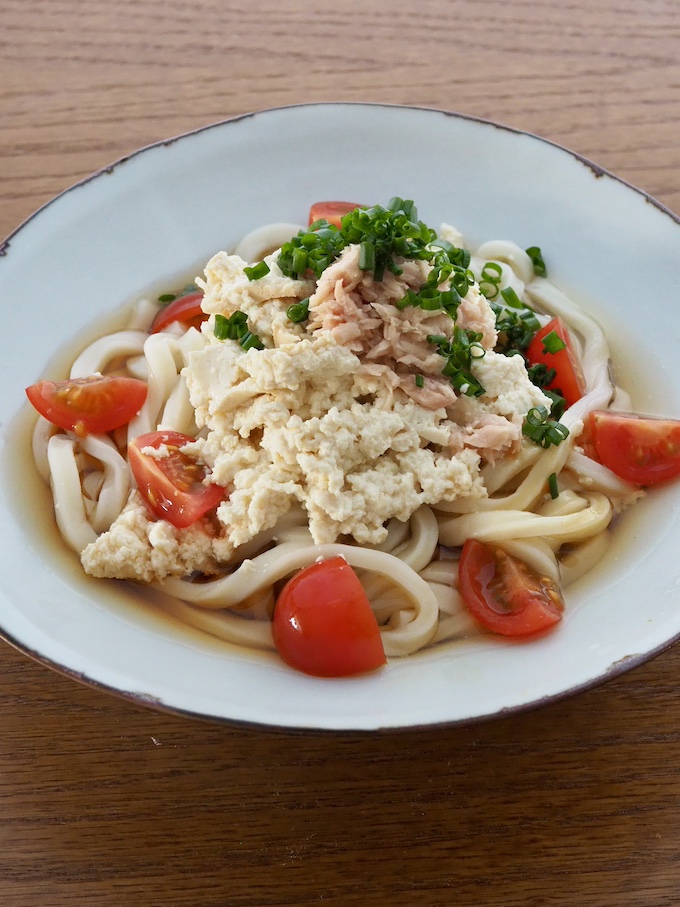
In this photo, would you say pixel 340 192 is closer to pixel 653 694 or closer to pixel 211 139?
pixel 211 139

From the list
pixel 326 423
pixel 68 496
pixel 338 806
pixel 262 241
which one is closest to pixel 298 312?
pixel 326 423

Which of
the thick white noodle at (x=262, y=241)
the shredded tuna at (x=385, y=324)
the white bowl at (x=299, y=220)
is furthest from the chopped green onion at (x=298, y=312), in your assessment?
the white bowl at (x=299, y=220)

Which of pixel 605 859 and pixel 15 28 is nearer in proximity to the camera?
pixel 605 859

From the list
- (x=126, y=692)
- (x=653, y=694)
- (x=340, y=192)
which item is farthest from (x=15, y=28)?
(x=653, y=694)

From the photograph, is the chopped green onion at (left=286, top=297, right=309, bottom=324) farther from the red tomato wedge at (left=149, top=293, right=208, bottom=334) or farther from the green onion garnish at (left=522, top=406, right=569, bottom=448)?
the green onion garnish at (left=522, top=406, right=569, bottom=448)

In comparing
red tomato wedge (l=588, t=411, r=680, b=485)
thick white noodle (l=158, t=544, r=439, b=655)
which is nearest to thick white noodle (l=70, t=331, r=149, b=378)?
thick white noodle (l=158, t=544, r=439, b=655)

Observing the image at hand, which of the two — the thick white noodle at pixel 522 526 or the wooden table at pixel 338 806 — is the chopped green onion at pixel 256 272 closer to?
the wooden table at pixel 338 806
